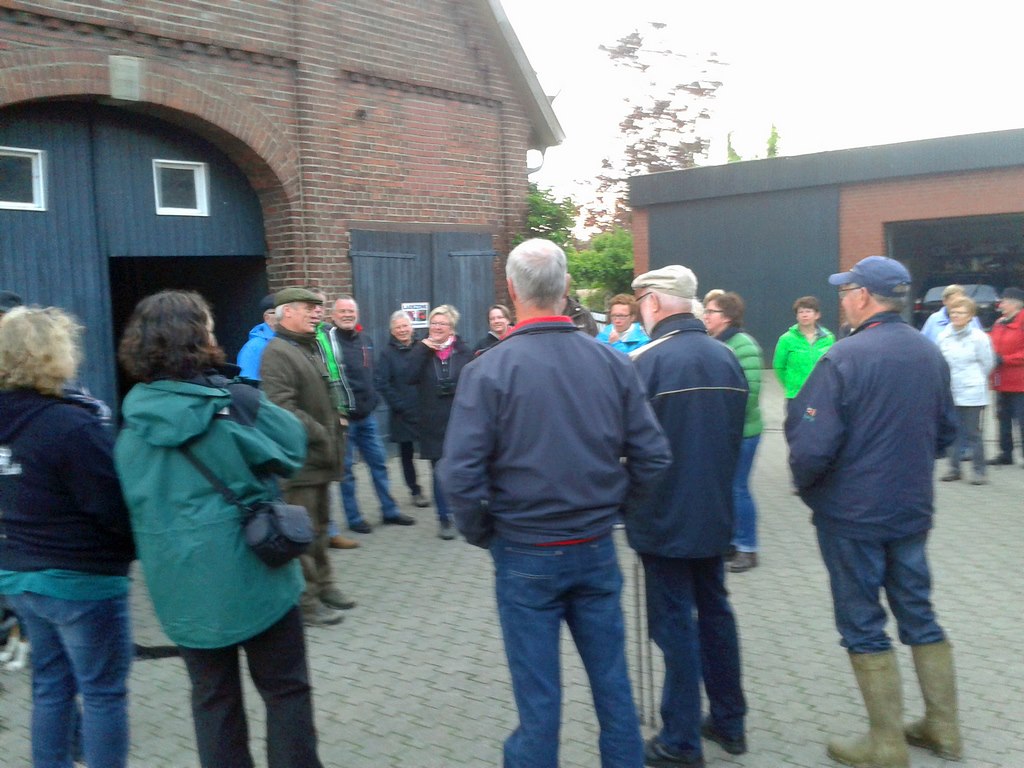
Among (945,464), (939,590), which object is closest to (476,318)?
(945,464)

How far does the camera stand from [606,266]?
73.0ft

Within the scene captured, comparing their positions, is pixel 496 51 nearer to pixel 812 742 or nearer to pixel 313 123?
pixel 313 123

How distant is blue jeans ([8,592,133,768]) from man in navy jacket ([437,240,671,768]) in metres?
1.34

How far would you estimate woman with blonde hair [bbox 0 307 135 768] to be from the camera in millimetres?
3234

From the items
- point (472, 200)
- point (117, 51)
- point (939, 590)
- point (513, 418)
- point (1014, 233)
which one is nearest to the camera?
point (513, 418)

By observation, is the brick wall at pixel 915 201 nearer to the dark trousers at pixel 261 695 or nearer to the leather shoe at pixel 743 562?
the leather shoe at pixel 743 562

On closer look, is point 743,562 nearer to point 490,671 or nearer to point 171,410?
point 490,671

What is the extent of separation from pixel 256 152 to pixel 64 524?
6.96 meters

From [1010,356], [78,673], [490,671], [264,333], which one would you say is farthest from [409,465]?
[1010,356]

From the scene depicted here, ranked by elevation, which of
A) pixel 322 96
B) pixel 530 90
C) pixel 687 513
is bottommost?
pixel 687 513

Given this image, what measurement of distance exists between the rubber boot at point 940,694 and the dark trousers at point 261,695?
2376mm

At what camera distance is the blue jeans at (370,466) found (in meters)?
7.93

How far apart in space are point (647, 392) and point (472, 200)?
8.51 m

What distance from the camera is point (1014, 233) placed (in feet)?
65.3
